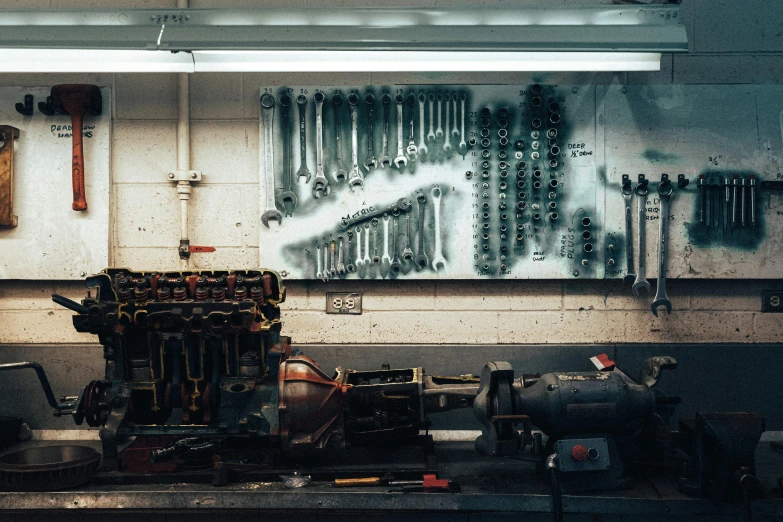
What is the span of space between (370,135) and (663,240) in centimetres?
122

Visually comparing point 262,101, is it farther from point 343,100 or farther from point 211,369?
point 211,369

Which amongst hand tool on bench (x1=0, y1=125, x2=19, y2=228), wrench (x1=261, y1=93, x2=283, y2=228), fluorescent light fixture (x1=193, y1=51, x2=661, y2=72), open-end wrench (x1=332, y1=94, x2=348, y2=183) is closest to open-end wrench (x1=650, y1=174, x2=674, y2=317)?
fluorescent light fixture (x1=193, y1=51, x2=661, y2=72)

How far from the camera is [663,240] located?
8.93 feet

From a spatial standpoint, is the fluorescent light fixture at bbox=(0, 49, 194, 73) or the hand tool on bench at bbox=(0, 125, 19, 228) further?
the hand tool on bench at bbox=(0, 125, 19, 228)

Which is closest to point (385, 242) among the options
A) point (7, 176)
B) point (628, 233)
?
point (628, 233)

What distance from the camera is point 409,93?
9.04 ft

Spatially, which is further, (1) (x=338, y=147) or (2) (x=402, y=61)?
(1) (x=338, y=147)

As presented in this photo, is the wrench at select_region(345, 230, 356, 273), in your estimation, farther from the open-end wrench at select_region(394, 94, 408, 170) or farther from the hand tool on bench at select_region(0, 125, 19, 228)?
the hand tool on bench at select_region(0, 125, 19, 228)

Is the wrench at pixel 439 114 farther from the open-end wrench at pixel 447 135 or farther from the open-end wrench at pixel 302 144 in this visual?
the open-end wrench at pixel 302 144

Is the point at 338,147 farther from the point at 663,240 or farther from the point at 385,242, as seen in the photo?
the point at 663,240

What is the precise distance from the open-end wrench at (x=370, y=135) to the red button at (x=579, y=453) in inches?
52.1

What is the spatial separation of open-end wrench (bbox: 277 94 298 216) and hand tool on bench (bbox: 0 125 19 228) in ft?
3.46

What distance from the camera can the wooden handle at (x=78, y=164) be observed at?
2.71 metres

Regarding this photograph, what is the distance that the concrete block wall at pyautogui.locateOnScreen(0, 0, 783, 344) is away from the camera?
278cm
